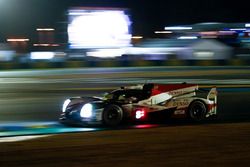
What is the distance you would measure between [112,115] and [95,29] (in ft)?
144

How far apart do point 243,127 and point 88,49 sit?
4312cm

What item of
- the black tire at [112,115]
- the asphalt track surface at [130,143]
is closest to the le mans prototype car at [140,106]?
the black tire at [112,115]

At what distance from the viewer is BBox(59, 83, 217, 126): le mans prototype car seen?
32.9 ft

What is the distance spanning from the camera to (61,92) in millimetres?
18203

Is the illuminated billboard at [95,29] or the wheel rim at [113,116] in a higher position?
the illuminated billboard at [95,29]

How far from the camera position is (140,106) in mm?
10266

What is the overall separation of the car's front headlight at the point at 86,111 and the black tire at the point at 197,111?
2.25 meters

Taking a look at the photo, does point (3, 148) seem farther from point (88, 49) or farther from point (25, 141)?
point (88, 49)

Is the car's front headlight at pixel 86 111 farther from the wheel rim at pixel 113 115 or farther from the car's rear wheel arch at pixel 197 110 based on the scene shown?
the car's rear wheel arch at pixel 197 110

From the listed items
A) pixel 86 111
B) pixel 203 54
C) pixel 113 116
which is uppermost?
pixel 203 54

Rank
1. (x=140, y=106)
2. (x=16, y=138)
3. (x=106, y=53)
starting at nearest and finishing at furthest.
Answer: (x=16, y=138) < (x=140, y=106) < (x=106, y=53)

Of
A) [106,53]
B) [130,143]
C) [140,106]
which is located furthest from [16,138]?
[106,53]

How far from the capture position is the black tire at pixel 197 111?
1077cm

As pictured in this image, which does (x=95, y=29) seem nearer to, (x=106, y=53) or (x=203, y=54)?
(x=106, y=53)
